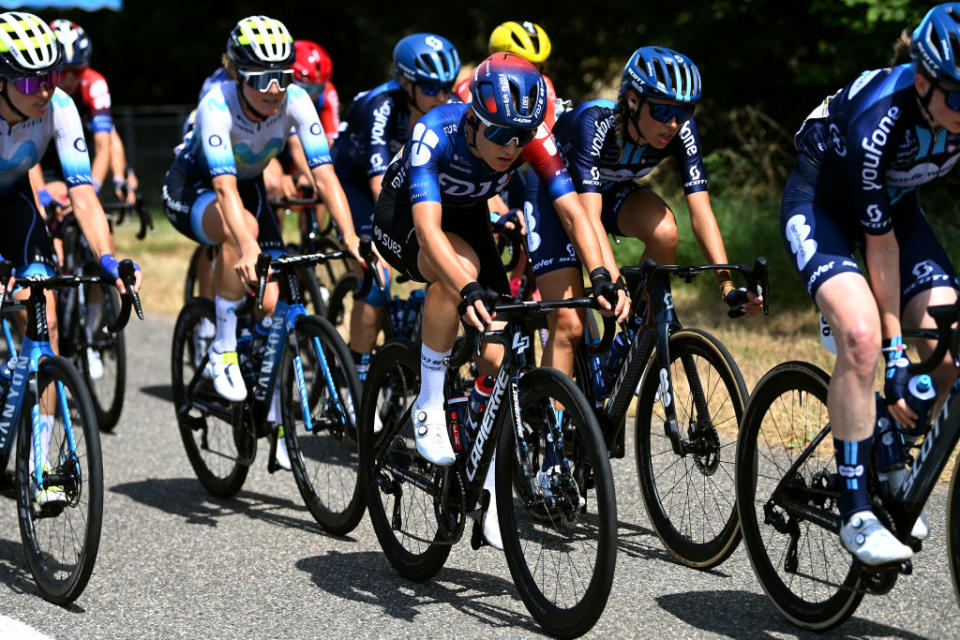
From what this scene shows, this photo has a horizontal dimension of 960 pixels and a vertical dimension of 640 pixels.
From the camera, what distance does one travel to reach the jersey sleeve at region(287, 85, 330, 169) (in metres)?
6.72

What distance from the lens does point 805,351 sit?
9.25 meters

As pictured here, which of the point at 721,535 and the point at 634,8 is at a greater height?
the point at 634,8

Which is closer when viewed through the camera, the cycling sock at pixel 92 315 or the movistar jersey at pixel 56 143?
the movistar jersey at pixel 56 143

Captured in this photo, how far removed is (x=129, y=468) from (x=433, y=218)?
3446 millimetres

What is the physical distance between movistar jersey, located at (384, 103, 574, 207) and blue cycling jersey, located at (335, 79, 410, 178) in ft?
7.55

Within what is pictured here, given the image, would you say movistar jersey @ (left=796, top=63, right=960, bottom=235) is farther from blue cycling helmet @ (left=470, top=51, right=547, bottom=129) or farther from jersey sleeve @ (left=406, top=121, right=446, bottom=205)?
jersey sleeve @ (left=406, top=121, right=446, bottom=205)

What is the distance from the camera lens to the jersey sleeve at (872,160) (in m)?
4.16

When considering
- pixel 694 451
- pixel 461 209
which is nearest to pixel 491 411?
pixel 694 451

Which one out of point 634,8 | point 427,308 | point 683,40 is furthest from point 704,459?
point 634,8

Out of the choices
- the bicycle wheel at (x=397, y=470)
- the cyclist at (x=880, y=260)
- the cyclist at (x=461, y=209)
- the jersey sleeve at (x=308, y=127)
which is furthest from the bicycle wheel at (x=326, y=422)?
the cyclist at (x=880, y=260)

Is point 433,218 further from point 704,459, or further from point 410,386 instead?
point 704,459

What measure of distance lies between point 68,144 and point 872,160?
140 inches

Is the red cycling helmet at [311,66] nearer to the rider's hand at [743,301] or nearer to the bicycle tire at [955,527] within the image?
the rider's hand at [743,301]

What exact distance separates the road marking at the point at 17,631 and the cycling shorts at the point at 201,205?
2.49 metres
